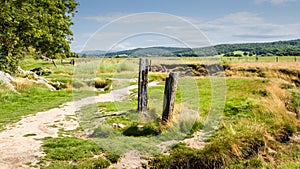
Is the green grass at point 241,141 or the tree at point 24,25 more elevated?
the tree at point 24,25

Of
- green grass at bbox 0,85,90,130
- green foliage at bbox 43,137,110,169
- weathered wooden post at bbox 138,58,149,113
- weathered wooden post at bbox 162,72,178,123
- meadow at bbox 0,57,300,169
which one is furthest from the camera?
green grass at bbox 0,85,90,130

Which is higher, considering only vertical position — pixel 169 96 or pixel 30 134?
pixel 169 96

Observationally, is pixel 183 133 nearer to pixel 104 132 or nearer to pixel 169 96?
pixel 169 96

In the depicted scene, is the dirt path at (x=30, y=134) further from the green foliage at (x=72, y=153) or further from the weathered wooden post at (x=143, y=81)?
the weathered wooden post at (x=143, y=81)

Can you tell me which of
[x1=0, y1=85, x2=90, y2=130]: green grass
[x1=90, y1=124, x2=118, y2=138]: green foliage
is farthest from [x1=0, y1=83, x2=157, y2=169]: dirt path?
[x1=90, y1=124, x2=118, y2=138]: green foliage

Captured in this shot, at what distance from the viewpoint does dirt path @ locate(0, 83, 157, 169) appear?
6254mm

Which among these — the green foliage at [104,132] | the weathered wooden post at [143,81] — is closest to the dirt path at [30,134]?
the green foliage at [104,132]

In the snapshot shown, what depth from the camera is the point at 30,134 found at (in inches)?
319

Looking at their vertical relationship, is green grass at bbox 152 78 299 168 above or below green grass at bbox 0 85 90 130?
below

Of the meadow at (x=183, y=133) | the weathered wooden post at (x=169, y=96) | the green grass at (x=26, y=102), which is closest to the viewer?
the meadow at (x=183, y=133)

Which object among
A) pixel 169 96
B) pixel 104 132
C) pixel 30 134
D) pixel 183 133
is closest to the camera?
pixel 30 134

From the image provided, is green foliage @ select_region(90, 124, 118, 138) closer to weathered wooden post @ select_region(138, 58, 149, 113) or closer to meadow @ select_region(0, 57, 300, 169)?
meadow @ select_region(0, 57, 300, 169)

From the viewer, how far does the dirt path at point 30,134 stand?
246 inches

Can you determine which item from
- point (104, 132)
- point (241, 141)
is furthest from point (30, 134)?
point (241, 141)
